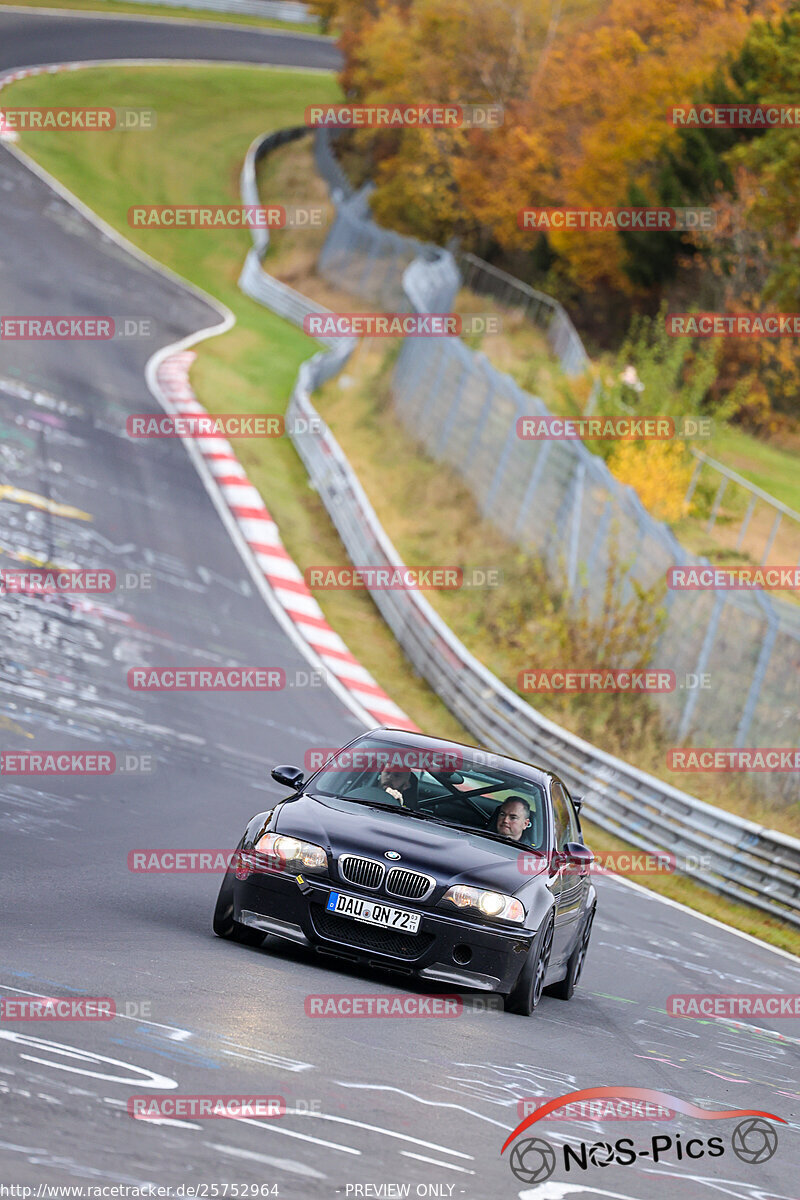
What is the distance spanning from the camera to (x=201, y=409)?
32.5 meters

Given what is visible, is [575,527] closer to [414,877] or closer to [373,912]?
[414,877]

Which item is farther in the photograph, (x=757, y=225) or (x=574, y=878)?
(x=757, y=225)

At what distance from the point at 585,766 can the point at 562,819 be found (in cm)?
789

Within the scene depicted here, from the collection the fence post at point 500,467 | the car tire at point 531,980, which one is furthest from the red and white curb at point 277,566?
the car tire at point 531,980

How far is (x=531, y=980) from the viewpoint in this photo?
30.3 ft

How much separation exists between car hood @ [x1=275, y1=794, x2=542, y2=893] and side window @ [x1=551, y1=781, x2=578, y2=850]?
557 mm

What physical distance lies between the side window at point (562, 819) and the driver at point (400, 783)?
91 cm

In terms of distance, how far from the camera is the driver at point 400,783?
10.1m

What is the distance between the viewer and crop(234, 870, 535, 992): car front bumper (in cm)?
898

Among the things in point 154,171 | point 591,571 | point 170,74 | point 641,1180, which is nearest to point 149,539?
point 591,571

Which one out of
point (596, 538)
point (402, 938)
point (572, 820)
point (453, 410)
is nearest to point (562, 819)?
point (572, 820)

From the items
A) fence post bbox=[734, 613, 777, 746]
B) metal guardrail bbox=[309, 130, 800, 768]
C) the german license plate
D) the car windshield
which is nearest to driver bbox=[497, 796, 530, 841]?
the car windshield

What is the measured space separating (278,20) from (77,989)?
9096cm

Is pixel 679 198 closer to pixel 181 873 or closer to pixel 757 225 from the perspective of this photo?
pixel 757 225
